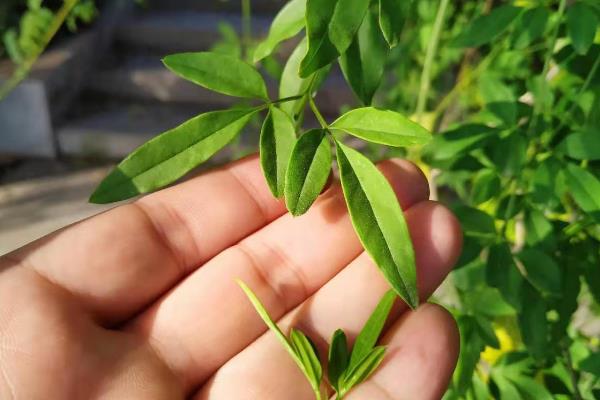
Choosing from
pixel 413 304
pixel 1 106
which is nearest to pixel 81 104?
pixel 1 106

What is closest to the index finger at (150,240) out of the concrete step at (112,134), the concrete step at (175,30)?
the concrete step at (112,134)

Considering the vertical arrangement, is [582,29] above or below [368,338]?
above

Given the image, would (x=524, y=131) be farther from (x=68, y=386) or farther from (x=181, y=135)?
(x=68, y=386)

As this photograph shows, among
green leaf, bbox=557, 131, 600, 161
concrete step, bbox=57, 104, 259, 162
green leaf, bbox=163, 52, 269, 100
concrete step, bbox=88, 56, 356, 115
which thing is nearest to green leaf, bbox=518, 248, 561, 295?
green leaf, bbox=557, 131, 600, 161

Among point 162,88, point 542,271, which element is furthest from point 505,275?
point 162,88

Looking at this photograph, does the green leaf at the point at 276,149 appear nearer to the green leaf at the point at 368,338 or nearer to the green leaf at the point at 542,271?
the green leaf at the point at 368,338

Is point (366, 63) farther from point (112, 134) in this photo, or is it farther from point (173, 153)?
point (112, 134)

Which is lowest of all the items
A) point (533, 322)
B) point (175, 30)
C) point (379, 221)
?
point (175, 30)
